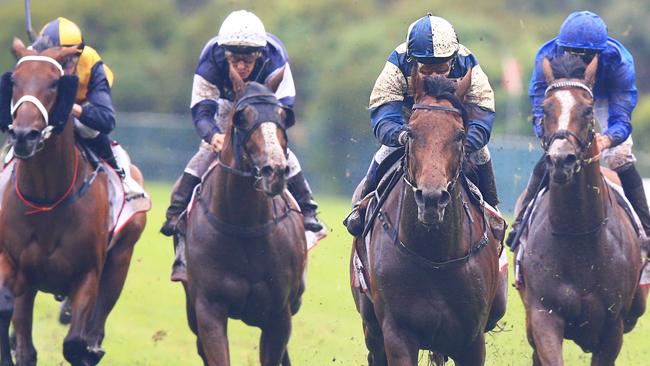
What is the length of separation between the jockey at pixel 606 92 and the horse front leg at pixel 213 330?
6.60 feet

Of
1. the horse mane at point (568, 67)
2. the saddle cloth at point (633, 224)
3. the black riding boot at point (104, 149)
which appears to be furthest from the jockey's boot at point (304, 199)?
the horse mane at point (568, 67)

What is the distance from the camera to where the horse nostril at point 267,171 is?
8.51 meters

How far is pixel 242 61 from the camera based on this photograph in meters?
9.81

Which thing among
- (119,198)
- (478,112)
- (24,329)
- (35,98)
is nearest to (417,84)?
(478,112)

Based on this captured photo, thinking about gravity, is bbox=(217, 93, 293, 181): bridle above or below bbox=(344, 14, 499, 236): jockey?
below

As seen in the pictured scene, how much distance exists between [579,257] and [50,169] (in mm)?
3449

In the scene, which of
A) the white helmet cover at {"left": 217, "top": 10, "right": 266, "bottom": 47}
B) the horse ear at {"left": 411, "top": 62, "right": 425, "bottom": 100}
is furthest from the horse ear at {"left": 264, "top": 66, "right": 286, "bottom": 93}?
the horse ear at {"left": 411, "top": 62, "right": 425, "bottom": 100}

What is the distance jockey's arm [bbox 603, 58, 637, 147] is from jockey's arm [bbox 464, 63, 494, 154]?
133 centimetres

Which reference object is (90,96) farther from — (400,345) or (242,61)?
(400,345)

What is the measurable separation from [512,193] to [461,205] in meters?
17.6

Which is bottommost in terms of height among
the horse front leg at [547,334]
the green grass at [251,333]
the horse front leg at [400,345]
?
the green grass at [251,333]

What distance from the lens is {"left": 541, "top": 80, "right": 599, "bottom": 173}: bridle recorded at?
8.55 meters

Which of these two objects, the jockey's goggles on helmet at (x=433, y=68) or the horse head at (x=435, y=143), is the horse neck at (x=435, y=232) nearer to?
the horse head at (x=435, y=143)

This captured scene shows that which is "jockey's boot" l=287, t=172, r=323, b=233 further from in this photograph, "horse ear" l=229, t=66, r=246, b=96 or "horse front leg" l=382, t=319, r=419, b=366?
"horse front leg" l=382, t=319, r=419, b=366
